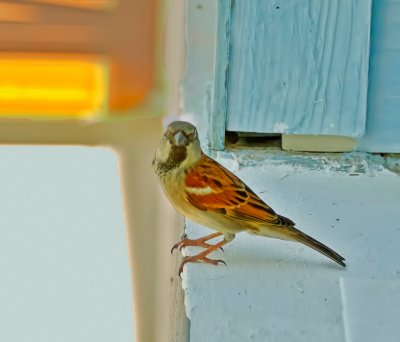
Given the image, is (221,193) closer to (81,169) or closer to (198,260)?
(198,260)

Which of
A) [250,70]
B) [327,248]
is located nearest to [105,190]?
[250,70]

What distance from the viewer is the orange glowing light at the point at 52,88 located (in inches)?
205

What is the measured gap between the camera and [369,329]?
1.42 m

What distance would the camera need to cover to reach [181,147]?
1876 mm

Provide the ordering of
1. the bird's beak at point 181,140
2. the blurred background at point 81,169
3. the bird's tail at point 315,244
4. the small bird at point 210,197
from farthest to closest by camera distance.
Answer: the blurred background at point 81,169, the bird's beak at point 181,140, the small bird at point 210,197, the bird's tail at point 315,244

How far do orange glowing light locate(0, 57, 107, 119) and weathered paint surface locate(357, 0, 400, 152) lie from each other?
3.32 m

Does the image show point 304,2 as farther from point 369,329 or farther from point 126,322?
point 126,322

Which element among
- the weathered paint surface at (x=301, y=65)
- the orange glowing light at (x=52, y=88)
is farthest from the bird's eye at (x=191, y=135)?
the orange glowing light at (x=52, y=88)

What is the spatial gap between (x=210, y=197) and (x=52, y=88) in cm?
360

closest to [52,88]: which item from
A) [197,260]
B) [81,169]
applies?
[81,169]

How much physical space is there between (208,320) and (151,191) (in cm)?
272

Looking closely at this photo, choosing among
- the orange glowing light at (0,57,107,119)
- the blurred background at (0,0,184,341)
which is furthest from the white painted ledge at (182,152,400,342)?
the orange glowing light at (0,57,107,119)

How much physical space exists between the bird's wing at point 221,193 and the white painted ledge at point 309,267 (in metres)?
0.05

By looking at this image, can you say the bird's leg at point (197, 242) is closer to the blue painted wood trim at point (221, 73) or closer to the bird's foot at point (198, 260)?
the bird's foot at point (198, 260)
